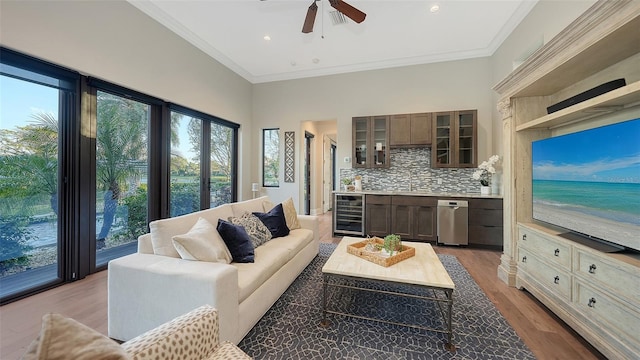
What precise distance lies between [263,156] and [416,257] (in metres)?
4.53

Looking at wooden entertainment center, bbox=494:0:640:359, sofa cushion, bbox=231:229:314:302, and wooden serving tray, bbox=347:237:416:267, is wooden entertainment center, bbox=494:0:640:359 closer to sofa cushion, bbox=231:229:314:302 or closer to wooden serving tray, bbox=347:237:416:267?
wooden serving tray, bbox=347:237:416:267

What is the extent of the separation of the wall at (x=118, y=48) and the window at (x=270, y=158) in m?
1.25

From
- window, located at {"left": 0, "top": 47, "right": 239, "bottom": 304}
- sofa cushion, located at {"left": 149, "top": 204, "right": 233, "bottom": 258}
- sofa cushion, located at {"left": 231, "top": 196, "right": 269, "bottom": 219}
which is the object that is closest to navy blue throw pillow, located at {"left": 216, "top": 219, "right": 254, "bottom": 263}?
sofa cushion, located at {"left": 149, "top": 204, "right": 233, "bottom": 258}

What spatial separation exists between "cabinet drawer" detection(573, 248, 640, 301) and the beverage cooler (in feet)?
9.82

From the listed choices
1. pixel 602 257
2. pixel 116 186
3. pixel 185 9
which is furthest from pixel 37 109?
pixel 602 257

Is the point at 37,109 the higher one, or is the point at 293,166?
the point at 37,109

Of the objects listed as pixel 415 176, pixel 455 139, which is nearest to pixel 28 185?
pixel 415 176

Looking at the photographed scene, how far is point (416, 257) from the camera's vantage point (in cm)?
224

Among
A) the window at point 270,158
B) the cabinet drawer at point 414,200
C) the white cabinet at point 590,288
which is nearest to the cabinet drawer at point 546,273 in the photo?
the white cabinet at point 590,288

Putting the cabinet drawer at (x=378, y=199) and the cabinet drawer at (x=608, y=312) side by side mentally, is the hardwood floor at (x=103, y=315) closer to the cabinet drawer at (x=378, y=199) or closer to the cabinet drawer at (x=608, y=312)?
the cabinet drawer at (x=608, y=312)

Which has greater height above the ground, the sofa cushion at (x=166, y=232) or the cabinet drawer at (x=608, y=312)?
the sofa cushion at (x=166, y=232)

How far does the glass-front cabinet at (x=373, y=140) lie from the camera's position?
187 inches

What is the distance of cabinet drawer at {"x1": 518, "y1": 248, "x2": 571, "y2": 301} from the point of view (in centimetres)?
197

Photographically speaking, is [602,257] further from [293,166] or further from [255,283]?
[293,166]
